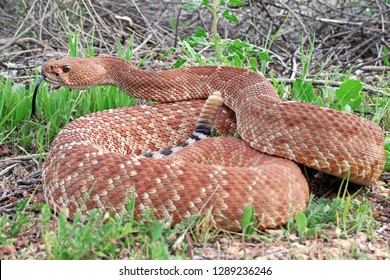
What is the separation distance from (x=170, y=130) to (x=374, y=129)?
7.12 ft

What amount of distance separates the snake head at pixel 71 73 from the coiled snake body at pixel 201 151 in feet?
0.04

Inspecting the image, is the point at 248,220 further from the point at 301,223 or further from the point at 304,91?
the point at 304,91

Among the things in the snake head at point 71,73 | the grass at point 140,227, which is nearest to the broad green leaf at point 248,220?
the grass at point 140,227

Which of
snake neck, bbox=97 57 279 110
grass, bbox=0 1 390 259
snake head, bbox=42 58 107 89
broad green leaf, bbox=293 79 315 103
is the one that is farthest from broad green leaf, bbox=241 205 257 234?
snake head, bbox=42 58 107 89

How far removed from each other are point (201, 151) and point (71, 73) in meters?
1.83

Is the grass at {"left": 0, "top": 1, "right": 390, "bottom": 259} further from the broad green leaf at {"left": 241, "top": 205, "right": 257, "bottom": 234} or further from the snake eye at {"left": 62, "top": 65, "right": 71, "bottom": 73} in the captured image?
the snake eye at {"left": 62, "top": 65, "right": 71, "bottom": 73}

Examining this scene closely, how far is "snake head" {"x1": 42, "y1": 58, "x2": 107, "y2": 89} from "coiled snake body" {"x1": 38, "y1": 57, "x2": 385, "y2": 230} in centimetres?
1

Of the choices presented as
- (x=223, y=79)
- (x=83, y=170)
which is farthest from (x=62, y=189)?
(x=223, y=79)

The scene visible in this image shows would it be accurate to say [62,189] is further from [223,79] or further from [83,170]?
[223,79]

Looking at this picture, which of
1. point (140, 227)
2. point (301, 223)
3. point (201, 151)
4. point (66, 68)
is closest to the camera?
point (140, 227)

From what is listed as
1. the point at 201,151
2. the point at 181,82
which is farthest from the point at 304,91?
the point at 201,151

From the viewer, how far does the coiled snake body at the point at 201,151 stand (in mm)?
4191

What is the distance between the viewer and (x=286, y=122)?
4875 millimetres

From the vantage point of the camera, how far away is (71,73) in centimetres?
612
